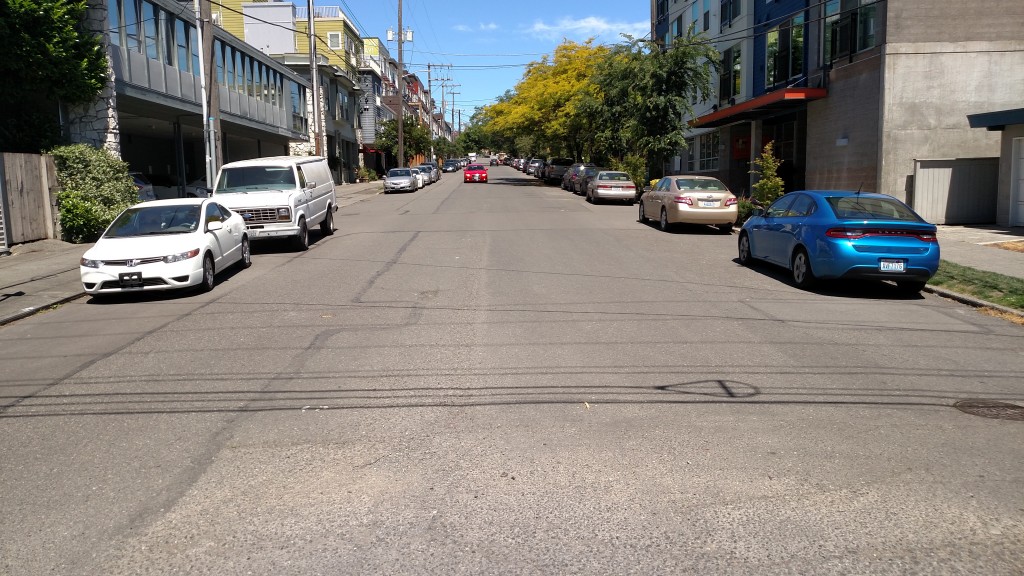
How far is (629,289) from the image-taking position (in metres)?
12.0

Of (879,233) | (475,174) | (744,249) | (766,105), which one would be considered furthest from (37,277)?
(475,174)

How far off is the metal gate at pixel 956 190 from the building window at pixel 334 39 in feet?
155

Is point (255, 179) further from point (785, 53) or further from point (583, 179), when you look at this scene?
point (583, 179)

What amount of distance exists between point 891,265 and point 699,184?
9949 millimetres

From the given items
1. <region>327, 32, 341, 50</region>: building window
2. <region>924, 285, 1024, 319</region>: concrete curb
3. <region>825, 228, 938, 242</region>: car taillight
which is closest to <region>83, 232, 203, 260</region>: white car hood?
<region>825, 228, 938, 242</region>: car taillight

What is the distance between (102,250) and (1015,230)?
19501 mm

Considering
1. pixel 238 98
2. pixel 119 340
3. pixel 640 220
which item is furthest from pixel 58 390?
pixel 238 98

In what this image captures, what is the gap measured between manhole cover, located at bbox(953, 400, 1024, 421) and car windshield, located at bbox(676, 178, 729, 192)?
14.7 meters

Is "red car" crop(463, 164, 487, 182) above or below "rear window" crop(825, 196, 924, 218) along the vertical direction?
above

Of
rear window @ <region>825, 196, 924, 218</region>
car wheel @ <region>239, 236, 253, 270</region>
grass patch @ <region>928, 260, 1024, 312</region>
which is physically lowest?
grass patch @ <region>928, 260, 1024, 312</region>

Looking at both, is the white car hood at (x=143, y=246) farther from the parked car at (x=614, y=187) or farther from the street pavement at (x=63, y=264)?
the parked car at (x=614, y=187)

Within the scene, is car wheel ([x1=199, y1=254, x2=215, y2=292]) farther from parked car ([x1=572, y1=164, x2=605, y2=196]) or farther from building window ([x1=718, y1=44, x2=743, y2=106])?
building window ([x1=718, y1=44, x2=743, y2=106])

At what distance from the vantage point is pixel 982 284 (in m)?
11.8

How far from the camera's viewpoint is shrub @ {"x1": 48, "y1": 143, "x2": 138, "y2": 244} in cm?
1852
